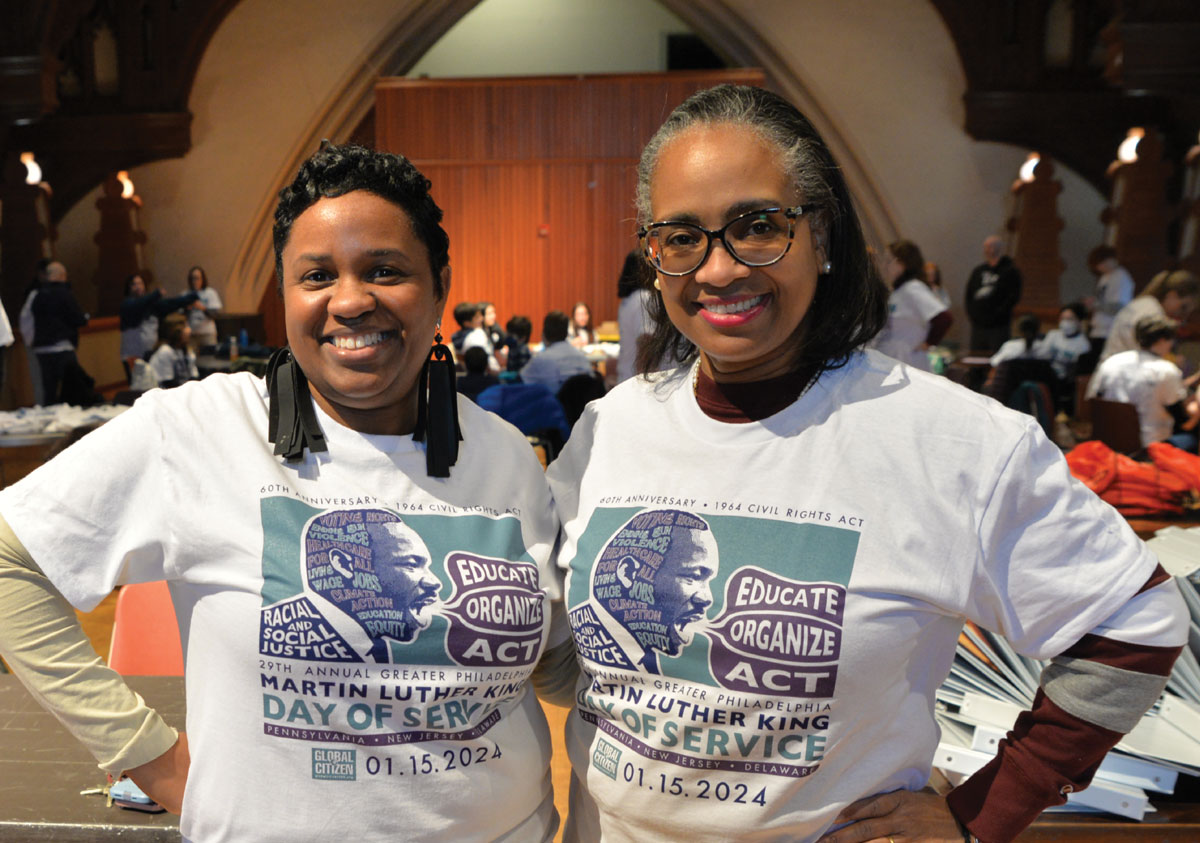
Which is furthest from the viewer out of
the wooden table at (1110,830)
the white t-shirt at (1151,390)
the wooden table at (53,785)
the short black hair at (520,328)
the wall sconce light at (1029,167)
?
the wall sconce light at (1029,167)

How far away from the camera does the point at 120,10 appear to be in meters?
11.2

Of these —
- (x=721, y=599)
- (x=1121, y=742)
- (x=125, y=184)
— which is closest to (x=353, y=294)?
(x=721, y=599)

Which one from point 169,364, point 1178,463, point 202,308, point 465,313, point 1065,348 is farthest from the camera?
point 202,308

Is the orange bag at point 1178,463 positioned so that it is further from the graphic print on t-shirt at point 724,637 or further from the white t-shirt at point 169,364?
the white t-shirt at point 169,364

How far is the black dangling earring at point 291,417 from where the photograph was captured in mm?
1356

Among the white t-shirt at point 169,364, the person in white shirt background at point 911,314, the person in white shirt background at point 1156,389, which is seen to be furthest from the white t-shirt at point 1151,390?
the white t-shirt at point 169,364

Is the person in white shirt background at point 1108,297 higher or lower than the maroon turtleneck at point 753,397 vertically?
lower

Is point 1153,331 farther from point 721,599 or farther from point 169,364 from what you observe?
point 169,364

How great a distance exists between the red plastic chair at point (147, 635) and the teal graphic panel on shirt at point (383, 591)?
3.77ft

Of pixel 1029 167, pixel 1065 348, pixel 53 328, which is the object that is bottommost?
pixel 1065 348

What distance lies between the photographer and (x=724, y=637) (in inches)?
47.9

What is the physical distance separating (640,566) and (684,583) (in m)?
0.06

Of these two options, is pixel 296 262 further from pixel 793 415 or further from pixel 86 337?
pixel 86 337

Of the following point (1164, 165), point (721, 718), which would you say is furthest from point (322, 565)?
point (1164, 165)
